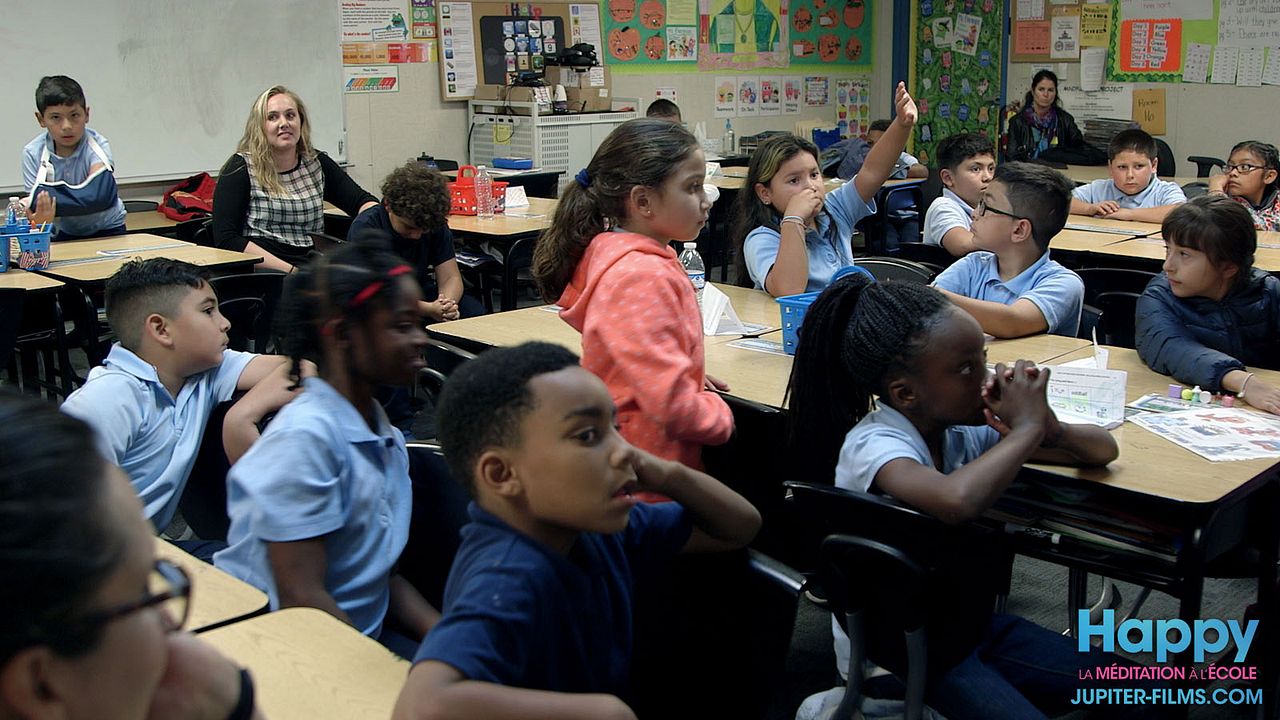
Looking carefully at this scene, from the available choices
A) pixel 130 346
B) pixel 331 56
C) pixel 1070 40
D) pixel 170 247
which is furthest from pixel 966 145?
pixel 1070 40

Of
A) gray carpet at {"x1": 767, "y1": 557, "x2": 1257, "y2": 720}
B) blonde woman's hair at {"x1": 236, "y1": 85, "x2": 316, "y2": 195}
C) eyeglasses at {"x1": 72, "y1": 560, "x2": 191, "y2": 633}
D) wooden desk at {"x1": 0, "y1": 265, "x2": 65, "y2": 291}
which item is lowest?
gray carpet at {"x1": 767, "y1": 557, "x2": 1257, "y2": 720}

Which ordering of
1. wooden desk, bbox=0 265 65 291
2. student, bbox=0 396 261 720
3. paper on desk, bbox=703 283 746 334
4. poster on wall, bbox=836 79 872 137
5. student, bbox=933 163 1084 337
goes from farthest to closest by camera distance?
poster on wall, bbox=836 79 872 137
wooden desk, bbox=0 265 65 291
paper on desk, bbox=703 283 746 334
student, bbox=933 163 1084 337
student, bbox=0 396 261 720

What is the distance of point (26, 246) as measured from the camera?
423cm

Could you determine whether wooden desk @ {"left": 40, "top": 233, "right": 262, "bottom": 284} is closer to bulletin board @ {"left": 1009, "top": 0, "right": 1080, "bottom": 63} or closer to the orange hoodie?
the orange hoodie

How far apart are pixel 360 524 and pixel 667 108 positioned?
590 cm

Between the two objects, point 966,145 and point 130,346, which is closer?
point 130,346

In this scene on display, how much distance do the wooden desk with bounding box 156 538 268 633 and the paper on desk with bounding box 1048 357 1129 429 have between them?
1555 mm

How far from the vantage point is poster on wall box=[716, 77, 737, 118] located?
9.39 meters

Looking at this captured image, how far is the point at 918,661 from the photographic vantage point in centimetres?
180

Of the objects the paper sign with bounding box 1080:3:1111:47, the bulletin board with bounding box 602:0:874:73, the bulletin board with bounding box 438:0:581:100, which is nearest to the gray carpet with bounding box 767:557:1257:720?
the bulletin board with bounding box 438:0:581:100

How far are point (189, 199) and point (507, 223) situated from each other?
188 cm

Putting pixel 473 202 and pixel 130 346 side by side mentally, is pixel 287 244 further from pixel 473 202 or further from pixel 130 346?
pixel 130 346

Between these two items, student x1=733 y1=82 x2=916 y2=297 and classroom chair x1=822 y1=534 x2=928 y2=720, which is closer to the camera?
classroom chair x1=822 y1=534 x2=928 y2=720

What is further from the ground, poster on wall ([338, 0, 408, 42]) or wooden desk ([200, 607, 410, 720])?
poster on wall ([338, 0, 408, 42])
